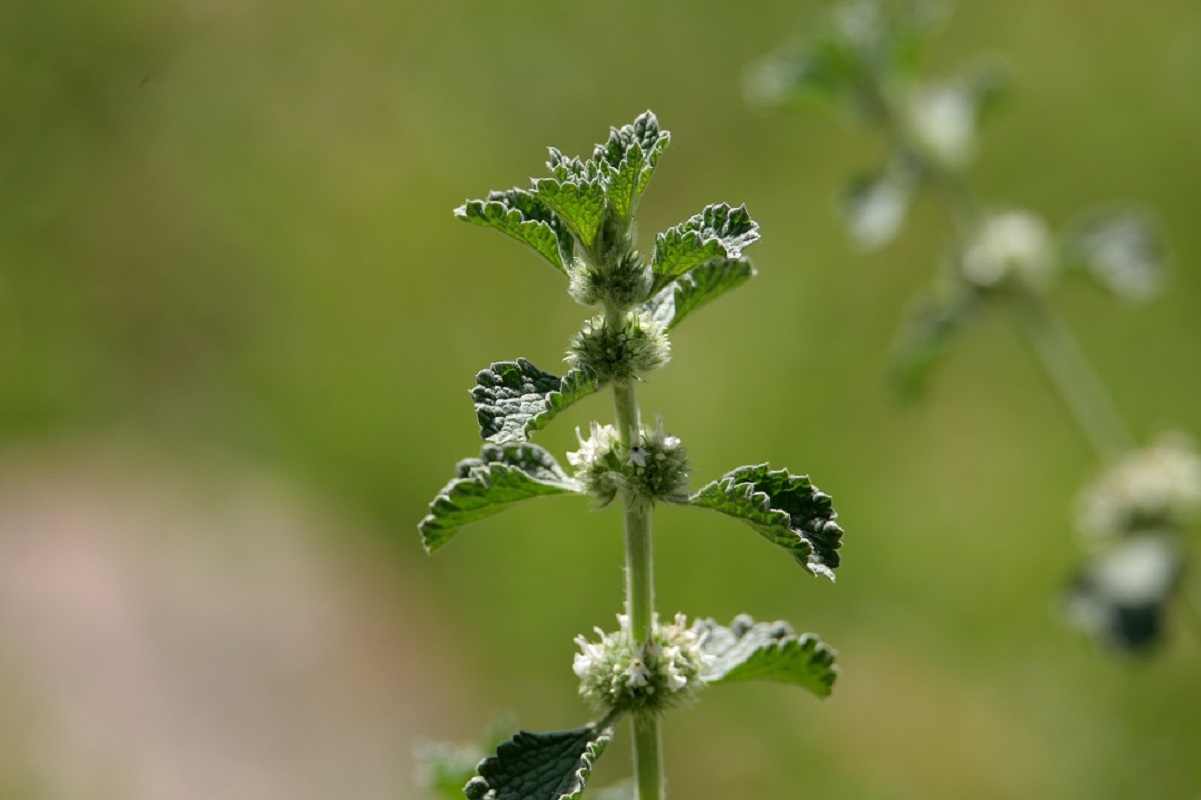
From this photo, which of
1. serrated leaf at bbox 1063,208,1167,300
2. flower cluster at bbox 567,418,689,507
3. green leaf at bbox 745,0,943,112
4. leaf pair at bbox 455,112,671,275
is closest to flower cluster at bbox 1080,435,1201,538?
serrated leaf at bbox 1063,208,1167,300

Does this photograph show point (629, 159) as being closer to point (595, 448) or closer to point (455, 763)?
point (595, 448)

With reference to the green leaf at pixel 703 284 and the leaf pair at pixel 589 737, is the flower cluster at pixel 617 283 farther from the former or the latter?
the leaf pair at pixel 589 737

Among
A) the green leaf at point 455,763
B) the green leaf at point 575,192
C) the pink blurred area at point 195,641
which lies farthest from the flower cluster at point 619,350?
the pink blurred area at point 195,641

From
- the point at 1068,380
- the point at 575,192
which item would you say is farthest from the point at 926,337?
the point at 575,192

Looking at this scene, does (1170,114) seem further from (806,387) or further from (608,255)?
(608,255)

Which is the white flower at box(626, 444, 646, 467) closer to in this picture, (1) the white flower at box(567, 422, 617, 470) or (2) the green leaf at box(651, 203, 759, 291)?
(1) the white flower at box(567, 422, 617, 470)

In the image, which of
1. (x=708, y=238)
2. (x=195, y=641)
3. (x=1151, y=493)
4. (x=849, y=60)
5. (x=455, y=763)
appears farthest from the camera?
(x=195, y=641)
